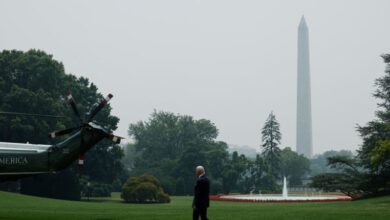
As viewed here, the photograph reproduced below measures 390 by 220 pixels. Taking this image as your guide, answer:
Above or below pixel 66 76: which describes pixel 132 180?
below

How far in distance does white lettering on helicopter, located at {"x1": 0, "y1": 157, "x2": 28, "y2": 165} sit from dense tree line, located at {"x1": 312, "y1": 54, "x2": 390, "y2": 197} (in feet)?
99.5

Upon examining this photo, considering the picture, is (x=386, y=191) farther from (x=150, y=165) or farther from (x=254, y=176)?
(x=150, y=165)

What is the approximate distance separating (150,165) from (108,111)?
124ft

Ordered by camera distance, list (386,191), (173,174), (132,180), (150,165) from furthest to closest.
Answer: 1. (150,165)
2. (173,174)
3. (132,180)
4. (386,191)

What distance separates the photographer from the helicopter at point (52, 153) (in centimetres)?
2997

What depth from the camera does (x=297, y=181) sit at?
16725 cm

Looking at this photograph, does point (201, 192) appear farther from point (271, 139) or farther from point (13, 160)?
point (271, 139)

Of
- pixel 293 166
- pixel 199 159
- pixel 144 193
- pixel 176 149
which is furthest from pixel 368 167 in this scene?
pixel 293 166

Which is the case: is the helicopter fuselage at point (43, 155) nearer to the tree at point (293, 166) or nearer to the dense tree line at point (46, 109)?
the dense tree line at point (46, 109)

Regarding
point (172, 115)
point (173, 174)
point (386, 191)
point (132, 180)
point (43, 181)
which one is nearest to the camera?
point (386, 191)

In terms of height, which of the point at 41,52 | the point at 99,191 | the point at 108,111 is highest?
the point at 41,52

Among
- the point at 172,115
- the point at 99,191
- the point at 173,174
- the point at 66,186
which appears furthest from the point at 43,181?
the point at 172,115

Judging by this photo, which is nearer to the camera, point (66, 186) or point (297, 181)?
point (66, 186)

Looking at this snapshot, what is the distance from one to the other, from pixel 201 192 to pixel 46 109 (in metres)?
56.1
